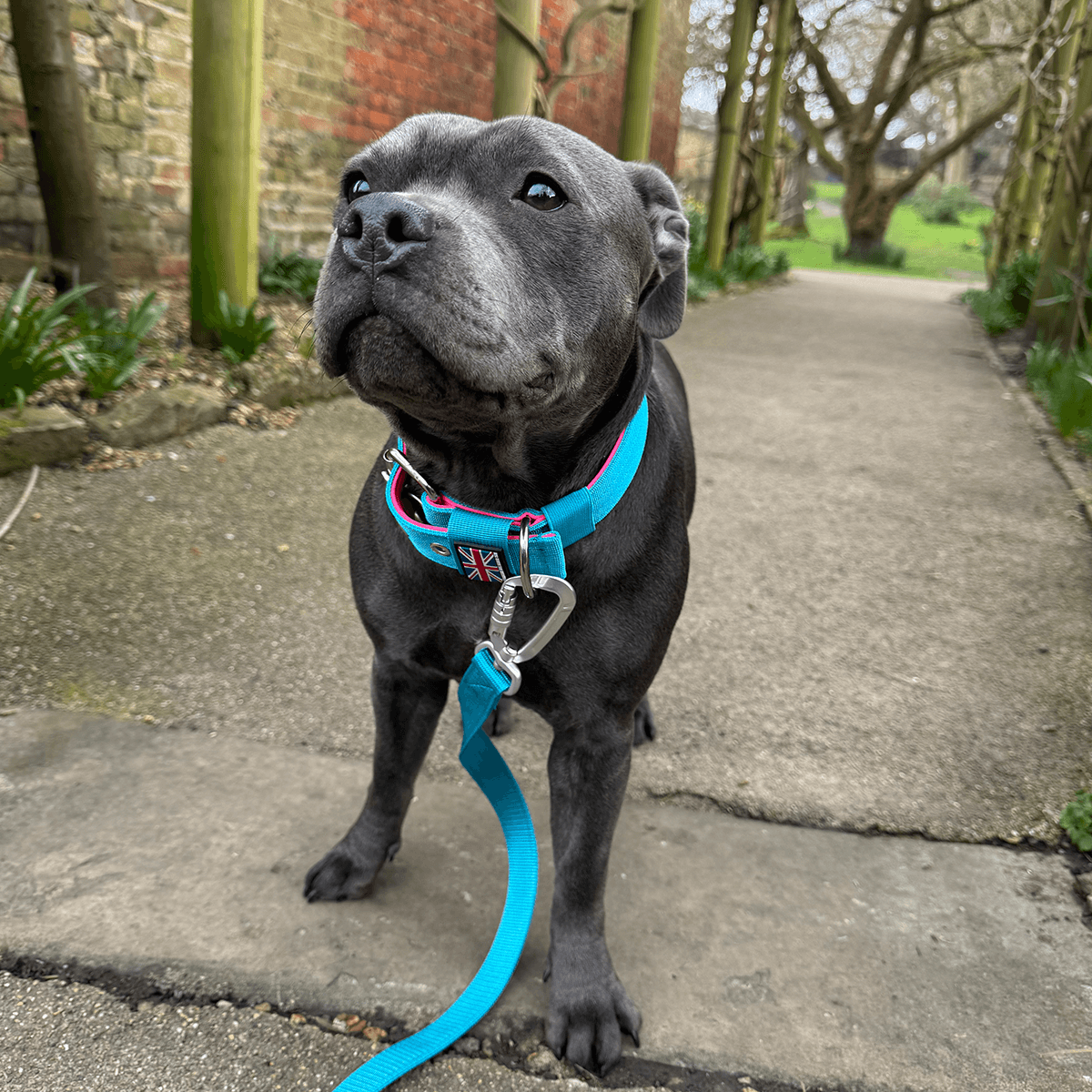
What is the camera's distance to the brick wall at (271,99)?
4.81m

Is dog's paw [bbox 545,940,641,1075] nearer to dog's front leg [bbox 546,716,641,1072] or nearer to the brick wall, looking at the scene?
dog's front leg [bbox 546,716,641,1072]

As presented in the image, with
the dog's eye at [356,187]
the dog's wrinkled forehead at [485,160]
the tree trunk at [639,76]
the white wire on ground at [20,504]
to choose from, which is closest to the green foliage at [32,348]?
the white wire on ground at [20,504]

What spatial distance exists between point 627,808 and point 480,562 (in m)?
0.94

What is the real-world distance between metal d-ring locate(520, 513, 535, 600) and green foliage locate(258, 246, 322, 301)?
4.93 m

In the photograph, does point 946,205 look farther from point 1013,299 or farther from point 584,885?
point 584,885

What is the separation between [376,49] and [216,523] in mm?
5332

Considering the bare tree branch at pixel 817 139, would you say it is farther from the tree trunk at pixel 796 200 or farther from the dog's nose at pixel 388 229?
the dog's nose at pixel 388 229

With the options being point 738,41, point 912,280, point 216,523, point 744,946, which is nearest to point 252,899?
point 744,946

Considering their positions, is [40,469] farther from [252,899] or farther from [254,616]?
[252,899]

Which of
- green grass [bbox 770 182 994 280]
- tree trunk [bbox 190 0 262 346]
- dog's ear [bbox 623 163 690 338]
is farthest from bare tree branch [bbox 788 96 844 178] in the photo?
dog's ear [bbox 623 163 690 338]

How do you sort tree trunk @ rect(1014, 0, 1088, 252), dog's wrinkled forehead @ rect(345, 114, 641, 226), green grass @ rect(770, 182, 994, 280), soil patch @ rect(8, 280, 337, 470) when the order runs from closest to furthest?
dog's wrinkled forehead @ rect(345, 114, 641, 226) → soil patch @ rect(8, 280, 337, 470) → tree trunk @ rect(1014, 0, 1088, 252) → green grass @ rect(770, 182, 994, 280)

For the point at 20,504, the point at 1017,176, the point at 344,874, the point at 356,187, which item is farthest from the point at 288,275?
the point at 1017,176

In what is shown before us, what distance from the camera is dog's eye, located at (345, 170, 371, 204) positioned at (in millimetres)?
1523

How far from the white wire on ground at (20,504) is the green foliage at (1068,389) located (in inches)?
207
